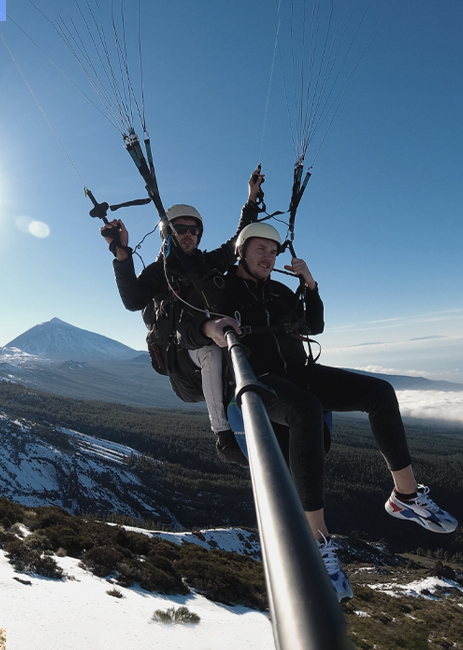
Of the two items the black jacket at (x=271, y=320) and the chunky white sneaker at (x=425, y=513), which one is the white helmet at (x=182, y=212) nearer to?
the black jacket at (x=271, y=320)

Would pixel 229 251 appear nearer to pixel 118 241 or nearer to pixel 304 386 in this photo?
pixel 118 241

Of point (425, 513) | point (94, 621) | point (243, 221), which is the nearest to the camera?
point (425, 513)

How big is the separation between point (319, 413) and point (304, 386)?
780mm

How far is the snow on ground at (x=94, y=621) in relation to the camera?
397 inches

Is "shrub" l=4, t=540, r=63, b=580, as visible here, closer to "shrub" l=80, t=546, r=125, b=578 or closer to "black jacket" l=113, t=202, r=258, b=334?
"shrub" l=80, t=546, r=125, b=578

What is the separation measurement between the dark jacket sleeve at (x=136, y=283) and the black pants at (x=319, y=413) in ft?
5.36

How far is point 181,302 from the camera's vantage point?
430 centimetres

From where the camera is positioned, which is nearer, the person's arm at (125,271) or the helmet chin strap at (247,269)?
the person's arm at (125,271)

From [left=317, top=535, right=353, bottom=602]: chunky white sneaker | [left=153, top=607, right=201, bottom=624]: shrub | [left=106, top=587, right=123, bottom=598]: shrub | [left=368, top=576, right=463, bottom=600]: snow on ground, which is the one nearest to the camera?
[left=317, top=535, right=353, bottom=602]: chunky white sneaker

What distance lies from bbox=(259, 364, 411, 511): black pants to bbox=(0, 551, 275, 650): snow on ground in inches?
320

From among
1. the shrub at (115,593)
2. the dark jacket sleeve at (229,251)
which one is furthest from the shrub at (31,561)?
the dark jacket sleeve at (229,251)

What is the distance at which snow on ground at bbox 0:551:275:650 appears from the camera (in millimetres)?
10078

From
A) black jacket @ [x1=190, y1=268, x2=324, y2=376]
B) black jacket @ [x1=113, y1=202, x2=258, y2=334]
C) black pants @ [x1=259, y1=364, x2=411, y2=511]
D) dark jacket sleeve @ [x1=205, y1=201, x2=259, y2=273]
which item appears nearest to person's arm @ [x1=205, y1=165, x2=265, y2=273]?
dark jacket sleeve @ [x1=205, y1=201, x2=259, y2=273]

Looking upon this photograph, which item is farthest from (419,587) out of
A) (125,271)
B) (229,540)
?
(125,271)
